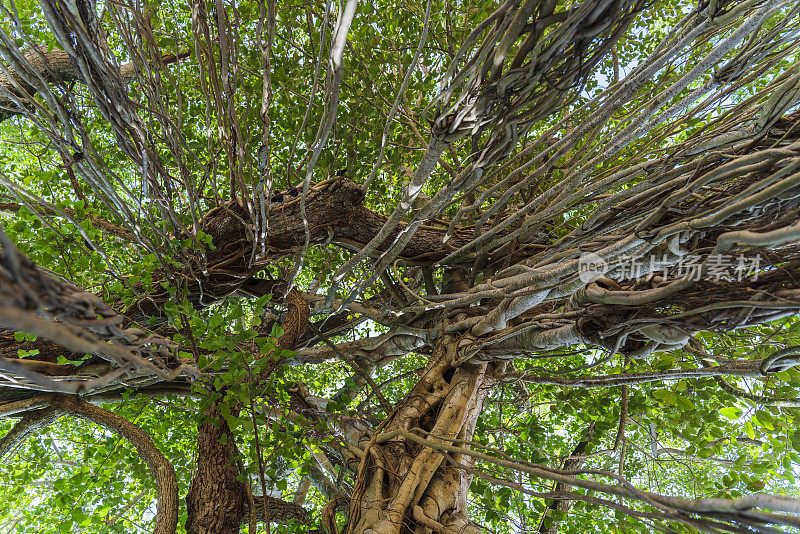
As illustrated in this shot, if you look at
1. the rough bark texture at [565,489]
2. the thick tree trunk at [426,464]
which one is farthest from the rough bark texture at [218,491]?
the rough bark texture at [565,489]

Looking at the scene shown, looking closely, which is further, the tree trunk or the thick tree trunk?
the tree trunk

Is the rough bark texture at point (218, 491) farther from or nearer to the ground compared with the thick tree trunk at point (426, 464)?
nearer to the ground

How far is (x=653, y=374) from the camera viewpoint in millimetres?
1446

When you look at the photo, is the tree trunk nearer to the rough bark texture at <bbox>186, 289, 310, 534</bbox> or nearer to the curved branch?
the rough bark texture at <bbox>186, 289, 310, 534</bbox>

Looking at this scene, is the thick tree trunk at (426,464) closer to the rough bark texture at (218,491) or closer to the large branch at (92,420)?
the rough bark texture at (218,491)

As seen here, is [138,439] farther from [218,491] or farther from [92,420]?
[218,491]

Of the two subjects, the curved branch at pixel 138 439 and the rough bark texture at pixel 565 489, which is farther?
the rough bark texture at pixel 565 489

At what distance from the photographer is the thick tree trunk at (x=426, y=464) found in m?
1.38

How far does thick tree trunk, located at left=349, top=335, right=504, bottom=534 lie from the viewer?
4.54 ft

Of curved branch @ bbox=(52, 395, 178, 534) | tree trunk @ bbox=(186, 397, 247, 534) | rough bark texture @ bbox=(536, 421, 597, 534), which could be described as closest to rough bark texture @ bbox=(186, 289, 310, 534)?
tree trunk @ bbox=(186, 397, 247, 534)

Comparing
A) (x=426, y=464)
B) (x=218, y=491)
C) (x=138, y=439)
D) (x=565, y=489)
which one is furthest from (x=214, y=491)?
(x=565, y=489)

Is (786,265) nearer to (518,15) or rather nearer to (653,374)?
(653,374)

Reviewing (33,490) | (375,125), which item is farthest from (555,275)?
(33,490)

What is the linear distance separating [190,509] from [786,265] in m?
2.53
